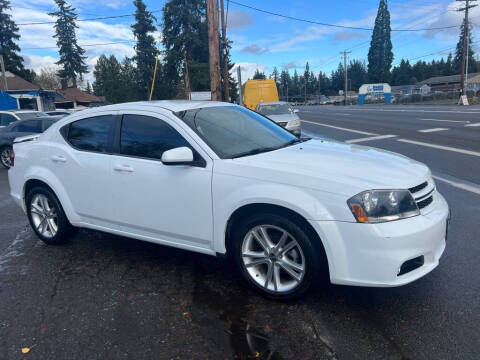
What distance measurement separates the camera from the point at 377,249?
260cm

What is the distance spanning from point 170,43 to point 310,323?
53574mm

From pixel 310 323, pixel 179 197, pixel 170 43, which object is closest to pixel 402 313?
pixel 310 323

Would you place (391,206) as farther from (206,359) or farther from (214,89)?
(214,89)

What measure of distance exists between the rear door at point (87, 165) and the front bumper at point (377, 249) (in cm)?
225

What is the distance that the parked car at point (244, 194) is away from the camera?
2678mm

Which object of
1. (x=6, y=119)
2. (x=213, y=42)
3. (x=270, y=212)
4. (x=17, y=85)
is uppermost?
(x=17, y=85)

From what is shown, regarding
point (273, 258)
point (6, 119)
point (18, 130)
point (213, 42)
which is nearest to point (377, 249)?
point (273, 258)

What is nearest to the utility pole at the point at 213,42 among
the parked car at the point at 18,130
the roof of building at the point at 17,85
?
the parked car at the point at 18,130

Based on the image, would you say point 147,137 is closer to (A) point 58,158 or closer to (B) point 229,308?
(A) point 58,158

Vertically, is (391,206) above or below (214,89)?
below

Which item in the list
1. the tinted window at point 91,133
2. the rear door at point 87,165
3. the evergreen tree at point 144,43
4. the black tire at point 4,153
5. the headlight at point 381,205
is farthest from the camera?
the evergreen tree at point 144,43

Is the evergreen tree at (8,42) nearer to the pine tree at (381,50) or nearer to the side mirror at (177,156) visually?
the side mirror at (177,156)

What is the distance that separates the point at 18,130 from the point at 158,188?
9.98 m

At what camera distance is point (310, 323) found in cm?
276
